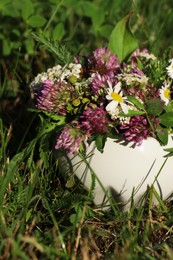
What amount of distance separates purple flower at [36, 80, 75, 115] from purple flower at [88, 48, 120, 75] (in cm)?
15

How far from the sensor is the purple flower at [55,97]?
1357mm

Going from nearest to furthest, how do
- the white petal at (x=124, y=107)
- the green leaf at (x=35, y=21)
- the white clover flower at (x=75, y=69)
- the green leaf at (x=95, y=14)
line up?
1. the white petal at (x=124, y=107)
2. the white clover flower at (x=75, y=69)
3. the green leaf at (x=35, y=21)
4. the green leaf at (x=95, y=14)

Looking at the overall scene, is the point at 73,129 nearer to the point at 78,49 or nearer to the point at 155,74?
the point at 155,74

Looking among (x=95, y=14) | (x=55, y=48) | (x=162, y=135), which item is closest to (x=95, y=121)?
(x=162, y=135)

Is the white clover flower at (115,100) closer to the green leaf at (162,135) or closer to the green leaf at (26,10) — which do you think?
the green leaf at (162,135)

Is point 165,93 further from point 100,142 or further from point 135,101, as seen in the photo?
point 100,142

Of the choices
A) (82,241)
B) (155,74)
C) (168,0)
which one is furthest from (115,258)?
(168,0)

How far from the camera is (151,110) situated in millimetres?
1312

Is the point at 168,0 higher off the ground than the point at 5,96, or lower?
higher

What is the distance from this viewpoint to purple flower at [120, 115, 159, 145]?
4.24 ft

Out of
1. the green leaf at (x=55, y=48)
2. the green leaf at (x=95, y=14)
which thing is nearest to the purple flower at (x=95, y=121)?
the green leaf at (x=55, y=48)

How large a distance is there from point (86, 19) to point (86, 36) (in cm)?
7

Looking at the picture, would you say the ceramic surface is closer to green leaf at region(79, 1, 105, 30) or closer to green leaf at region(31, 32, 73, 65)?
green leaf at region(31, 32, 73, 65)

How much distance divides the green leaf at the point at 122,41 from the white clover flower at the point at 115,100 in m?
0.28
